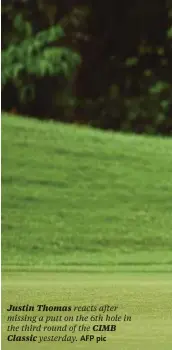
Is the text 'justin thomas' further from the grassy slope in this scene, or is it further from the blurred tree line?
the blurred tree line

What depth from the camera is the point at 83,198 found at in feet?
35.8

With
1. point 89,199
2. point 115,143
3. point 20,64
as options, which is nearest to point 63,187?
point 89,199

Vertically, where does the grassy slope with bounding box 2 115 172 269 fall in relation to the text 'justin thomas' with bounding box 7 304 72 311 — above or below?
below

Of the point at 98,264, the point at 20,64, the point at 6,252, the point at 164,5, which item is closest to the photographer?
the point at 98,264

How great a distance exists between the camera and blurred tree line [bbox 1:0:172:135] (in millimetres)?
19641

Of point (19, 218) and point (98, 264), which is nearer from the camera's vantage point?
point (98, 264)

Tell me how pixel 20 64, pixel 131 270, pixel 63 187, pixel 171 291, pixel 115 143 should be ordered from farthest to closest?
1. pixel 20 64
2. pixel 115 143
3. pixel 63 187
4. pixel 131 270
5. pixel 171 291

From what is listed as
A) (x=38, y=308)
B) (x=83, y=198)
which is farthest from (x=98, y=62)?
(x=38, y=308)

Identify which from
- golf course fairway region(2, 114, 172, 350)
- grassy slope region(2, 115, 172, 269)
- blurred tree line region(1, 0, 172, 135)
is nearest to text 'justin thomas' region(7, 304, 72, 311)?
golf course fairway region(2, 114, 172, 350)

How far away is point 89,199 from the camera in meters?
10.9

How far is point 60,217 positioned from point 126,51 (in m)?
11.5

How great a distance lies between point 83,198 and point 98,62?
35.1 feet

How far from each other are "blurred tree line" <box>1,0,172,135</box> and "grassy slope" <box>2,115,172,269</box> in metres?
6.31

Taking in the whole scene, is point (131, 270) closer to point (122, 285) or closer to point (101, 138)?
point (122, 285)
